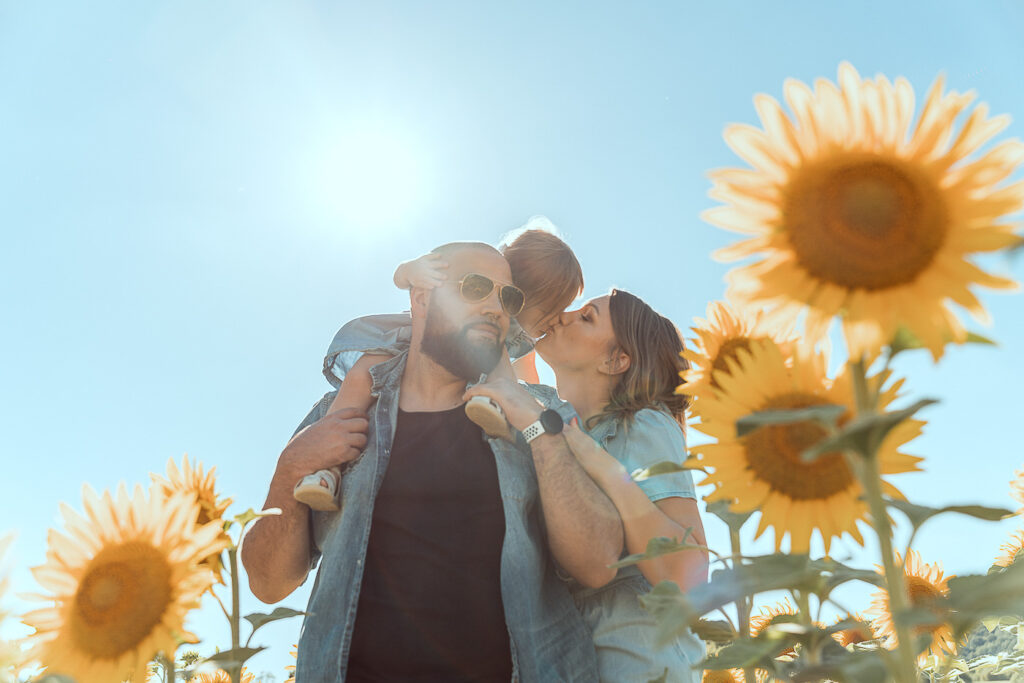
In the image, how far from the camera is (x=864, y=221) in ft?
3.81

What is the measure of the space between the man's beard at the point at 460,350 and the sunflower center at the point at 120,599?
286 cm

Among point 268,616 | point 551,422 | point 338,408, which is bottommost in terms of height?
point 268,616

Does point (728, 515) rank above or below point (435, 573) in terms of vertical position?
below

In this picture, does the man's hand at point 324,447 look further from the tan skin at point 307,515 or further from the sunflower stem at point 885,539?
the sunflower stem at point 885,539

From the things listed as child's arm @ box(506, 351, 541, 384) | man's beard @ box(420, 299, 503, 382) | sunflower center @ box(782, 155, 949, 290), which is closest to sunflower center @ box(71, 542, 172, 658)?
sunflower center @ box(782, 155, 949, 290)

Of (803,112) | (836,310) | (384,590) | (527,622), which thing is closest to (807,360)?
(836,310)

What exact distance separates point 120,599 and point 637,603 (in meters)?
2.48

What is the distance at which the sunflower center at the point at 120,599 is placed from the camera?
140cm

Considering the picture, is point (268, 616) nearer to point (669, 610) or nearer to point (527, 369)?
point (669, 610)

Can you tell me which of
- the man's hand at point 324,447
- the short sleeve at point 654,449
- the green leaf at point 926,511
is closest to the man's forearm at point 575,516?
the short sleeve at point 654,449

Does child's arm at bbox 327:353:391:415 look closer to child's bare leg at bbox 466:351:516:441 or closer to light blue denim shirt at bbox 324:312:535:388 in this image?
light blue denim shirt at bbox 324:312:535:388

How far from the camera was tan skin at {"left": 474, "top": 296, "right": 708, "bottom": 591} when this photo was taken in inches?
120

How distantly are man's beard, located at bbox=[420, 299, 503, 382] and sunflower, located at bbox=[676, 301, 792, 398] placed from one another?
2.53 metres

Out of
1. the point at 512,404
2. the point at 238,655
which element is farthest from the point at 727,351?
the point at 512,404
